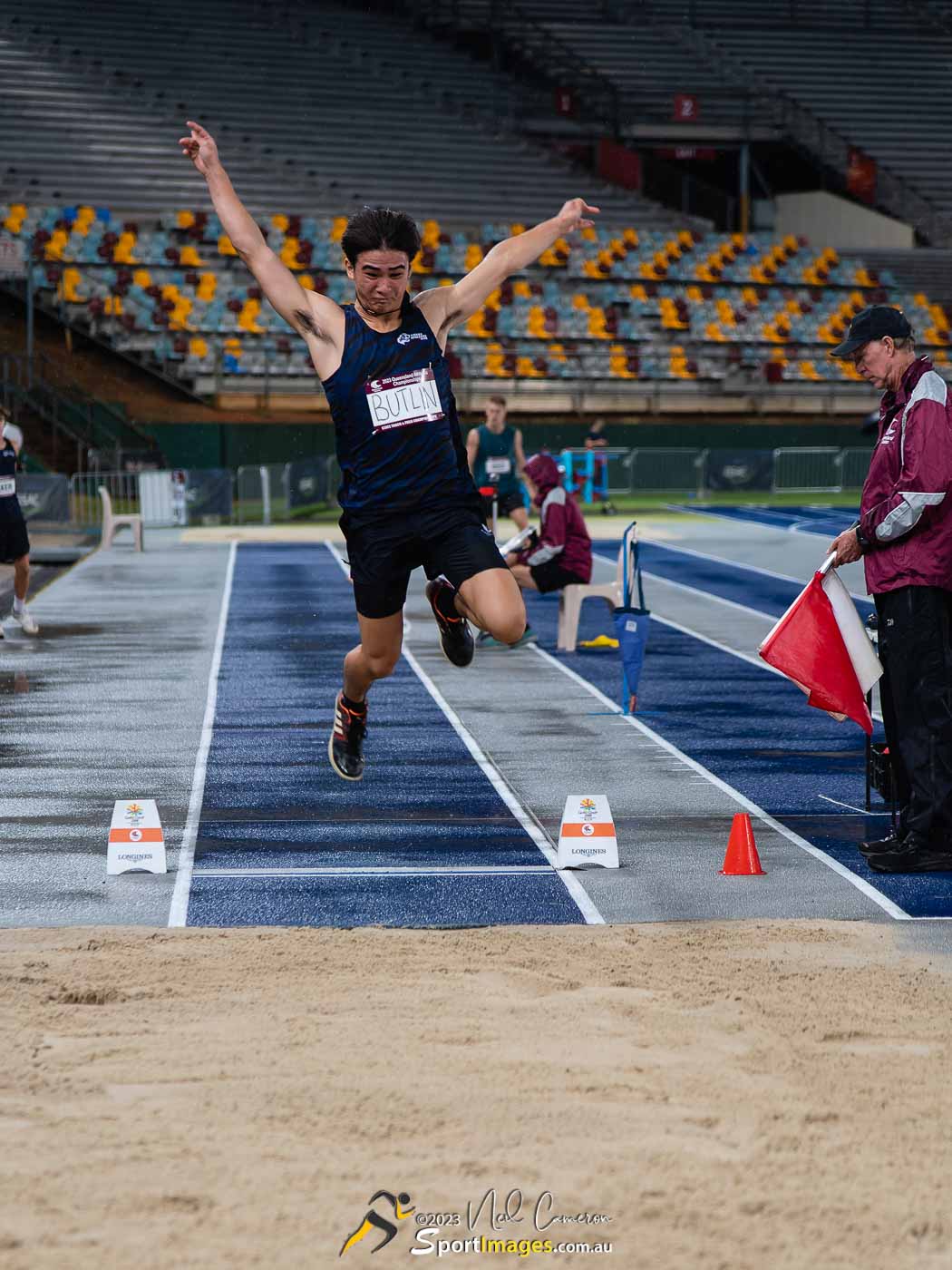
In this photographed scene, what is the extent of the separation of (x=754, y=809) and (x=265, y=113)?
119 feet

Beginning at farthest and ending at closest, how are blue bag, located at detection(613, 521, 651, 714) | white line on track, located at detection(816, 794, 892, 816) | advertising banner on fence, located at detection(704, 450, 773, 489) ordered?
advertising banner on fence, located at detection(704, 450, 773, 489) < blue bag, located at detection(613, 521, 651, 714) < white line on track, located at detection(816, 794, 892, 816)

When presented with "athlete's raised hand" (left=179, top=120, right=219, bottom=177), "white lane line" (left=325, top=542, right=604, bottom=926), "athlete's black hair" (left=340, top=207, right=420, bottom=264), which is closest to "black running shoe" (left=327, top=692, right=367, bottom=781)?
"white lane line" (left=325, top=542, right=604, bottom=926)

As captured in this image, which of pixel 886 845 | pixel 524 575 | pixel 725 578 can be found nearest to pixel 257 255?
pixel 886 845

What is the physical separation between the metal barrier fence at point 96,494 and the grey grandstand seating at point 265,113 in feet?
37.6

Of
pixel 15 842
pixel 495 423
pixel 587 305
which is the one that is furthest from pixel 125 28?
pixel 15 842

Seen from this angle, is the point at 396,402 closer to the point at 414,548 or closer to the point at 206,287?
the point at 414,548

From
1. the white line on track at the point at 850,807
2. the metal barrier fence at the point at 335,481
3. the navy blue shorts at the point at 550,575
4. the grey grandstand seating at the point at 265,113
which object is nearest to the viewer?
the white line on track at the point at 850,807

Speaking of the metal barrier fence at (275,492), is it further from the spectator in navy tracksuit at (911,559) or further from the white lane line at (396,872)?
the spectator in navy tracksuit at (911,559)

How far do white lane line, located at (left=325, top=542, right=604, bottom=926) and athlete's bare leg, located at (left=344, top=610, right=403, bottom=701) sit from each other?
0.31m

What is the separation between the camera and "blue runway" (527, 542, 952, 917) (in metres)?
7.36

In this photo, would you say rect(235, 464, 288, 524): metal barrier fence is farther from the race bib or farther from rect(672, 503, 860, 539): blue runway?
the race bib

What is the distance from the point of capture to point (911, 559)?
654 cm

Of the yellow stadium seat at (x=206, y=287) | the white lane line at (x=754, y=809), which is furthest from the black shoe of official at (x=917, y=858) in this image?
the yellow stadium seat at (x=206, y=287)

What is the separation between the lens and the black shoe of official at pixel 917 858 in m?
6.75
